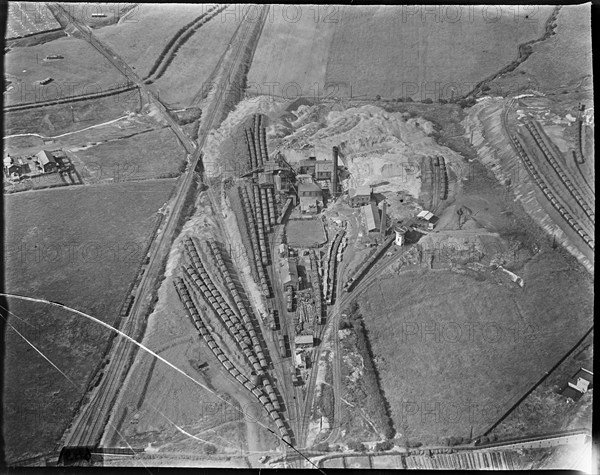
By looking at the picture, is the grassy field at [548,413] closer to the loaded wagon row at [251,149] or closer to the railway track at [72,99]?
the loaded wagon row at [251,149]

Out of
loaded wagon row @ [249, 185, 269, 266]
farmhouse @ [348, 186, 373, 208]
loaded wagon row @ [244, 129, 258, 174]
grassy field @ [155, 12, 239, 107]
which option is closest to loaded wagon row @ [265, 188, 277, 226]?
loaded wagon row @ [249, 185, 269, 266]

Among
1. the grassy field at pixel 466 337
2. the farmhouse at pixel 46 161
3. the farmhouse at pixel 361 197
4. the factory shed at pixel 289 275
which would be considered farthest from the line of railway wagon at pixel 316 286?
the farmhouse at pixel 46 161

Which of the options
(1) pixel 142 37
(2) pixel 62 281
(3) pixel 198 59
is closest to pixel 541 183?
(3) pixel 198 59

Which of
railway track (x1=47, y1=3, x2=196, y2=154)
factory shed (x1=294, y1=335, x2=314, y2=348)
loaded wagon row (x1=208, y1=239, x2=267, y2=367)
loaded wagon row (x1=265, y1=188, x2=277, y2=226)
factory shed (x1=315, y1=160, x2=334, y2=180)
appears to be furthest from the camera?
railway track (x1=47, y1=3, x2=196, y2=154)

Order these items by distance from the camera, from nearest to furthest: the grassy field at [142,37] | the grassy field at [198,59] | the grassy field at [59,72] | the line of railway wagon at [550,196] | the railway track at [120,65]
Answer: the line of railway wagon at [550,196] → the railway track at [120,65] → the grassy field at [59,72] → the grassy field at [198,59] → the grassy field at [142,37]

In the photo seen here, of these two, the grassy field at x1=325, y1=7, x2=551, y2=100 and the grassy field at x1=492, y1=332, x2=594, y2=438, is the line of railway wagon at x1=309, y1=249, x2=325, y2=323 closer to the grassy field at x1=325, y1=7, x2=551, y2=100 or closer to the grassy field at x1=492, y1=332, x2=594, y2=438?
the grassy field at x1=492, y1=332, x2=594, y2=438

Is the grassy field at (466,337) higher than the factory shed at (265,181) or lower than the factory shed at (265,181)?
lower

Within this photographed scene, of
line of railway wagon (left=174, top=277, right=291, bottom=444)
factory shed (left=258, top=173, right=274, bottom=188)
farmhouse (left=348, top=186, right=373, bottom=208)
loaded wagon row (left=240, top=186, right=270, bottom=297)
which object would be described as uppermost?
factory shed (left=258, top=173, right=274, bottom=188)
